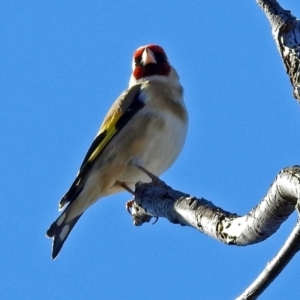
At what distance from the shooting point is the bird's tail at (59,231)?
5207mm

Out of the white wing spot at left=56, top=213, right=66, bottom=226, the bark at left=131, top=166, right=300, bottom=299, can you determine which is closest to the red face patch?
the white wing spot at left=56, top=213, right=66, bottom=226

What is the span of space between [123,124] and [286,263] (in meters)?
3.38

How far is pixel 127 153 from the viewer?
18.0ft

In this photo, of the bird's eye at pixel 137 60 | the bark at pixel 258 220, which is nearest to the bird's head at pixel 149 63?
the bird's eye at pixel 137 60

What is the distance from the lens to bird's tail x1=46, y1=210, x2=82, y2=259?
521cm

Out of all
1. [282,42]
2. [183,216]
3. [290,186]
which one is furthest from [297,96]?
[183,216]

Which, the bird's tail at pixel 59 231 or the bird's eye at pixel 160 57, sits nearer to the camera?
the bird's tail at pixel 59 231

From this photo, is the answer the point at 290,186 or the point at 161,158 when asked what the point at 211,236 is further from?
the point at 161,158

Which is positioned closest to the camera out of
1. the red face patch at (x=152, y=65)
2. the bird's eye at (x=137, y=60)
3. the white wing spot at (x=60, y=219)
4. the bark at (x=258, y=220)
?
the bark at (x=258, y=220)

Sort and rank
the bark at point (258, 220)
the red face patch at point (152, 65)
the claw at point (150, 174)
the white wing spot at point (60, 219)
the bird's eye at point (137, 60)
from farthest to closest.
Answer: the bird's eye at point (137, 60)
the red face patch at point (152, 65)
the white wing spot at point (60, 219)
the claw at point (150, 174)
the bark at point (258, 220)

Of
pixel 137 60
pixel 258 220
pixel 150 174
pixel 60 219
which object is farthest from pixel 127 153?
pixel 258 220

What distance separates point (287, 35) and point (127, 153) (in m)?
2.63

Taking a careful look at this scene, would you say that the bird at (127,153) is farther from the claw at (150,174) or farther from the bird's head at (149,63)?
the bird's head at (149,63)

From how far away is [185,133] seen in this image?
564cm
